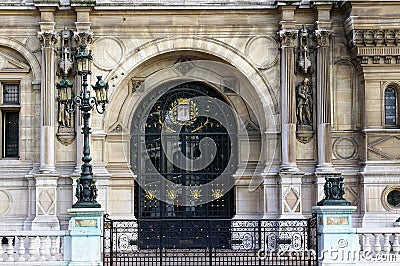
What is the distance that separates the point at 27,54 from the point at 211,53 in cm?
504

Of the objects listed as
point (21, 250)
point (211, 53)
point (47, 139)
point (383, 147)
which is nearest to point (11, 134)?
point (47, 139)

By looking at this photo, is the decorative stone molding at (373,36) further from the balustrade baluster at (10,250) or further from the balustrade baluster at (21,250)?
the balustrade baluster at (10,250)

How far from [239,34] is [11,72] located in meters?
6.33

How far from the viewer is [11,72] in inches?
1067

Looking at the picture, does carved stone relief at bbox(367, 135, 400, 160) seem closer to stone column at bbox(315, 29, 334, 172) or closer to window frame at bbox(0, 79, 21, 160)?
stone column at bbox(315, 29, 334, 172)

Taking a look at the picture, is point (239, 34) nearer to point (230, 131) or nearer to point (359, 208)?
point (230, 131)

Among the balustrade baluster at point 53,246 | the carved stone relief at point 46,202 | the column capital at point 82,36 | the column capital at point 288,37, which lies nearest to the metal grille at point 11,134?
the carved stone relief at point 46,202

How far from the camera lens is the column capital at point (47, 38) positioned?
26.8m

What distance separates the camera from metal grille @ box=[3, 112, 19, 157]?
90.3 ft

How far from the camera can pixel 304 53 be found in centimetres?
2708

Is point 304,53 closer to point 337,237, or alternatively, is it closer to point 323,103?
point 323,103

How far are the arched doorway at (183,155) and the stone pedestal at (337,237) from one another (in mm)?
7236

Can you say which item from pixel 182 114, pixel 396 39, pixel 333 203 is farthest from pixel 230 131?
pixel 333 203

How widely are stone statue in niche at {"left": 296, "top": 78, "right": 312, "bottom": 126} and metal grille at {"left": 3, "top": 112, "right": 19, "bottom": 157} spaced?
25.5ft
